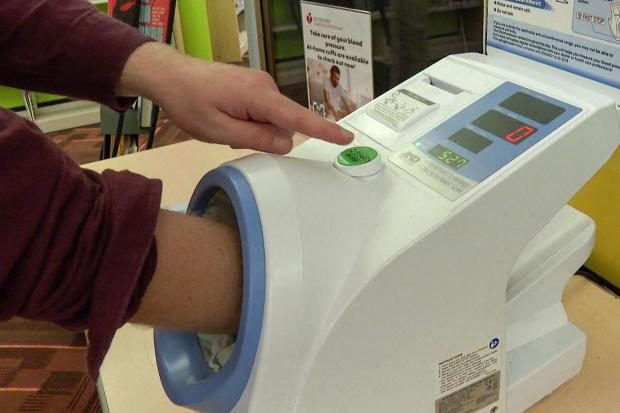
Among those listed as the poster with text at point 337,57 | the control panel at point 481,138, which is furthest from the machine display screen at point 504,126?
the poster with text at point 337,57

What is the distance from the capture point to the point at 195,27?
3832mm

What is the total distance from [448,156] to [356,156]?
80 mm

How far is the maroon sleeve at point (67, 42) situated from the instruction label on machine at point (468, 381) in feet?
1.34

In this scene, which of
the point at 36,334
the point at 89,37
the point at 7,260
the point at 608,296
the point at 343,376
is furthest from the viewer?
the point at 36,334

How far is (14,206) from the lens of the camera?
318 millimetres

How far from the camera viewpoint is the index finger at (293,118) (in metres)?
0.48

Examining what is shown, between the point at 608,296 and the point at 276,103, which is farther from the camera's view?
the point at 608,296

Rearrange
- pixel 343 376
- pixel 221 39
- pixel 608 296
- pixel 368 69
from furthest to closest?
1. pixel 221 39
2. pixel 368 69
3. pixel 608 296
4. pixel 343 376

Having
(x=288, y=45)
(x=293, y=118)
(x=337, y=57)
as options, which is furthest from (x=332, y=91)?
(x=293, y=118)

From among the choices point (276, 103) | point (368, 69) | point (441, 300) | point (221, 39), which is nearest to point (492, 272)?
point (441, 300)

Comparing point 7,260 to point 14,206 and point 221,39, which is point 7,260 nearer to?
point 14,206

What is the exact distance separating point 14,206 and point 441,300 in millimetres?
306

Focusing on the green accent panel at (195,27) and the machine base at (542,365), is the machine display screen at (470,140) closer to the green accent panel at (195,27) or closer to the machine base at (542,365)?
the machine base at (542,365)

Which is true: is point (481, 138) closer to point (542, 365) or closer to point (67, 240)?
point (542, 365)
